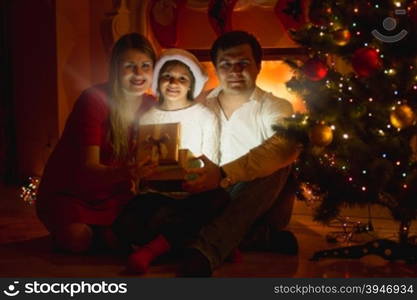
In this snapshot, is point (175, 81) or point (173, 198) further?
point (175, 81)

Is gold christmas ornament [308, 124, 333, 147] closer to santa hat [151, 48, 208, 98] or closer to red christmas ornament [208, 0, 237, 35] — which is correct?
santa hat [151, 48, 208, 98]

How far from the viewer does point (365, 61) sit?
214 cm

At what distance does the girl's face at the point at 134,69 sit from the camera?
2.69m

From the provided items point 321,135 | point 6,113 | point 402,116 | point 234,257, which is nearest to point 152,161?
point 234,257

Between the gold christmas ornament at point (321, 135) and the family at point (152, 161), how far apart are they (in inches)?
9.1

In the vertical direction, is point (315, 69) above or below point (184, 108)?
above

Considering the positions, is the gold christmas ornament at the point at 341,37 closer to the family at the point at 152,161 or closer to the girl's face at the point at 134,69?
the family at the point at 152,161

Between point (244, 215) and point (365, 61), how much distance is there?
0.80 metres

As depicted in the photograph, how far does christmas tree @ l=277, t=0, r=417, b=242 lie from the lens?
2219 mm

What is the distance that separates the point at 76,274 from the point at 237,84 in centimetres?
109

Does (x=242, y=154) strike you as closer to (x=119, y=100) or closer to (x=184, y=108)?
(x=184, y=108)

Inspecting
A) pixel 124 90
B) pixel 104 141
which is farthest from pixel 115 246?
pixel 124 90

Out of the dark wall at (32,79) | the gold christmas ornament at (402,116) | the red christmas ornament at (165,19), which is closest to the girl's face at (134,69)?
the gold christmas ornament at (402,116)

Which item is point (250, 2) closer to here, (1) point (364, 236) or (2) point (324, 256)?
(1) point (364, 236)
